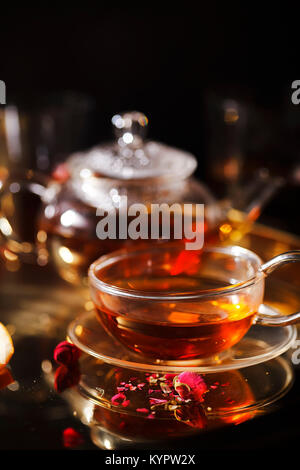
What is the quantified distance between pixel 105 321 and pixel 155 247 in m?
0.11

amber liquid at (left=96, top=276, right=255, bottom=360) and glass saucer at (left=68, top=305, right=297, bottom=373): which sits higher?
amber liquid at (left=96, top=276, right=255, bottom=360)

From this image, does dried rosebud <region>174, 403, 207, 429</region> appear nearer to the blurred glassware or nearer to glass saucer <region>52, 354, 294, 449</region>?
glass saucer <region>52, 354, 294, 449</region>

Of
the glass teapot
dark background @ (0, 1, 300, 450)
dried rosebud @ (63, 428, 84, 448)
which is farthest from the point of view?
dark background @ (0, 1, 300, 450)

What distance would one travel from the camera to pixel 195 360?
0.58 m

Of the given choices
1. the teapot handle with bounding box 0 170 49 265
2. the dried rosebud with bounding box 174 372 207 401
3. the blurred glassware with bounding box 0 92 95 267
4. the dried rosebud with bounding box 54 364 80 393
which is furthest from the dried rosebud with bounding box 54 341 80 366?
the blurred glassware with bounding box 0 92 95 267

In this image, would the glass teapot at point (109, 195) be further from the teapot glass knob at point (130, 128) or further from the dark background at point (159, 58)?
the dark background at point (159, 58)

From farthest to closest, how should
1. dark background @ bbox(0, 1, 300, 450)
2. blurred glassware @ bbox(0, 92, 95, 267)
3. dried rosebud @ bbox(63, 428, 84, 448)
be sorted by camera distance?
dark background @ bbox(0, 1, 300, 450)
blurred glassware @ bbox(0, 92, 95, 267)
dried rosebud @ bbox(63, 428, 84, 448)

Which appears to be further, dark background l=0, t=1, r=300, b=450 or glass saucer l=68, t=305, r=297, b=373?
dark background l=0, t=1, r=300, b=450

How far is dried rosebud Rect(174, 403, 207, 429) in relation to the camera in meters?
0.50

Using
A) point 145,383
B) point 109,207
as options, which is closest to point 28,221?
point 109,207

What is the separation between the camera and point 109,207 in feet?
2.50

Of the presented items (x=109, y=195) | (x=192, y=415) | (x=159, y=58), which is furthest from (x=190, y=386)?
(x=159, y=58)

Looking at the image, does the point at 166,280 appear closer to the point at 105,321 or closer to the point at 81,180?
the point at 105,321

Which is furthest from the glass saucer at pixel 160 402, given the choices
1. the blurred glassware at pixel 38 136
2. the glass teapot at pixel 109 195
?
the blurred glassware at pixel 38 136
